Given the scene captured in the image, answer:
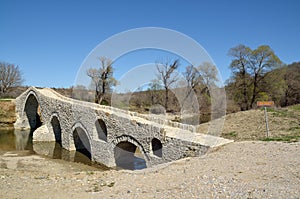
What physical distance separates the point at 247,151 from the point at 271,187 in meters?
3.31

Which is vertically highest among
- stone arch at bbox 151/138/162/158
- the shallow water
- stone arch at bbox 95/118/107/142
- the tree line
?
the tree line

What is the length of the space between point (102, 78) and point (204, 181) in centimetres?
3102

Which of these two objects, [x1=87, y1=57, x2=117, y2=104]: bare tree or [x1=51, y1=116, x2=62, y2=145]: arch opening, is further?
[x1=87, y1=57, x2=117, y2=104]: bare tree

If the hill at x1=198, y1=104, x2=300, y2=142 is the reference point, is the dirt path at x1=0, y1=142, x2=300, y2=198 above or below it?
below

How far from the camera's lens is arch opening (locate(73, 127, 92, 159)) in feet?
55.1

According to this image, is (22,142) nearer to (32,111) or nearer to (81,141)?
(81,141)

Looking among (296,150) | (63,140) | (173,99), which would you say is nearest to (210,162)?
(296,150)

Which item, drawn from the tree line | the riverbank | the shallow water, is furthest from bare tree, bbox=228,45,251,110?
the riverbank

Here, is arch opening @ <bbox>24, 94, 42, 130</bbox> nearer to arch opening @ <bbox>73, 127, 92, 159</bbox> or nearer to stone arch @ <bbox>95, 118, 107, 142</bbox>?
arch opening @ <bbox>73, 127, 92, 159</bbox>

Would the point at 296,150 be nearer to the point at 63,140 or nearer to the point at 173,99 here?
the point at 63,140

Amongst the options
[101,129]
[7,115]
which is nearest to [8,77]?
[7,115]

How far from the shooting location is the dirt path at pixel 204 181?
4793 mm

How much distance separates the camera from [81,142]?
17.7 m

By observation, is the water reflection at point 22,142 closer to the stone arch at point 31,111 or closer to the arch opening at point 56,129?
the arch opening at point 56,129
